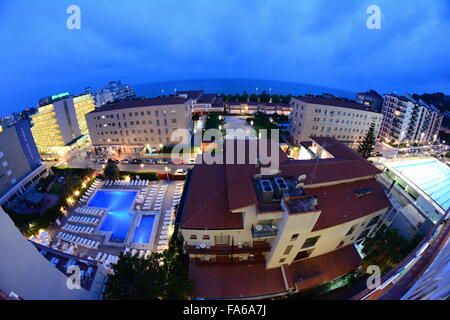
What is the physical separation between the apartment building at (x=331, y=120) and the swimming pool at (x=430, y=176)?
69.2 feet

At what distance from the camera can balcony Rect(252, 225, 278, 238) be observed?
47.3 ft

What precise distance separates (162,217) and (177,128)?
2259 centimetres

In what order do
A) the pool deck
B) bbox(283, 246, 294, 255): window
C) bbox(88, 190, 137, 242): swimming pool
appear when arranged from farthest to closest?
bbox(88, 190, 137, 242): swimming pool
the pool deck
bbox(283, 246, 294, 255): window

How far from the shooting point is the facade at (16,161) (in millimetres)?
27500

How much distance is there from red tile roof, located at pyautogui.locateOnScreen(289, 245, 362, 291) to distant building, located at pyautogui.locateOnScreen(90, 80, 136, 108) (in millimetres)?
91540

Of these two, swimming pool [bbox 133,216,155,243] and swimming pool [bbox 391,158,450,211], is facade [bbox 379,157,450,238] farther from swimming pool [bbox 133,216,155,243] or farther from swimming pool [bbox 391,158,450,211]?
swimming pool [bbox 133,216,155,243]

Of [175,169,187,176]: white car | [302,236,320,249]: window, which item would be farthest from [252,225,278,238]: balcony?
[175,169,187,176]: white car

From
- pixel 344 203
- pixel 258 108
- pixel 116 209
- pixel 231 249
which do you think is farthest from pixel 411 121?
pixel 116 209

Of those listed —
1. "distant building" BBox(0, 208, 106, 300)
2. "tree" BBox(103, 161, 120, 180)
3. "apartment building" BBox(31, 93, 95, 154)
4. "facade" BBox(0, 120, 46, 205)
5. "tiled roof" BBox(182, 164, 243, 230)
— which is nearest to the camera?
"distant building" BBox(0, 208, 106, 300)

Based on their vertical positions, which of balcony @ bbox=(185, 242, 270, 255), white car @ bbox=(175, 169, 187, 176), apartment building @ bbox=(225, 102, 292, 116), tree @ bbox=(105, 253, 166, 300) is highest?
apartment building @ bbox=(225, 102, 292, 116)

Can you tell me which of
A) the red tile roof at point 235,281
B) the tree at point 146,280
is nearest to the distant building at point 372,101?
the red tile roof at point 235,281

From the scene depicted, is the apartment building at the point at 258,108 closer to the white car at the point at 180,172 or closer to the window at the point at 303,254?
the white car at the point at 180,172

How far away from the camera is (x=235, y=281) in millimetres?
15406
